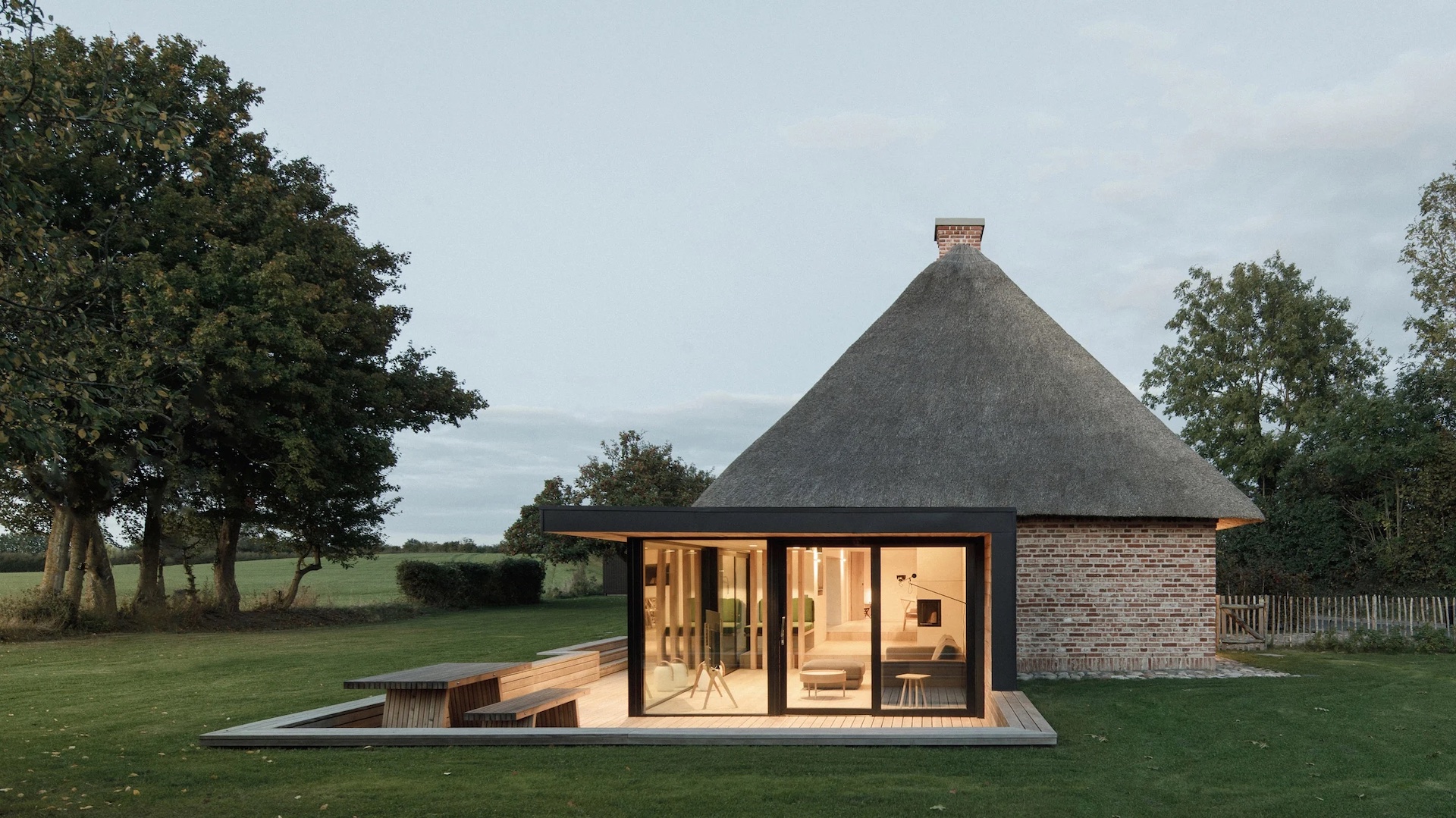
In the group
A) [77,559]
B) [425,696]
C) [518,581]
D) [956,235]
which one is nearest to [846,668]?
[425,696]

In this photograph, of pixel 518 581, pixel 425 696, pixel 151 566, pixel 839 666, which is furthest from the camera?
pixel 518 581

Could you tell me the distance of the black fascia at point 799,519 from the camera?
10.4m

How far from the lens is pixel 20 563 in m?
41.3

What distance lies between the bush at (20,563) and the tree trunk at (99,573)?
829 inches

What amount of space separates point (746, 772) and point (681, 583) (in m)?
3.66

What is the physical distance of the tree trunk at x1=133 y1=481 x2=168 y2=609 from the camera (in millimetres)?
24172

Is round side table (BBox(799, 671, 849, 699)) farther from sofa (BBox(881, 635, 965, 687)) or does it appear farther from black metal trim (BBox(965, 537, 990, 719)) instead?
black metal trim (BBox(965, 537, 990, 719))

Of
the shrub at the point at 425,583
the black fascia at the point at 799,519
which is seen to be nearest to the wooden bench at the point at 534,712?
the black fascia at the point at 799,519

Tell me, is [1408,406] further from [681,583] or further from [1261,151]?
[681,583]

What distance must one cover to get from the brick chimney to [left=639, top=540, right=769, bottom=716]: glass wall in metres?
10.5

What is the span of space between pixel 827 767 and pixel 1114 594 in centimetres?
835

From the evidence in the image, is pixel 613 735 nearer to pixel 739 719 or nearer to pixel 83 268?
pixel 739 719

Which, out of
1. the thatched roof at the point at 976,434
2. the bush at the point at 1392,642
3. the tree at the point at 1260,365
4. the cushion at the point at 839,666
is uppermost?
the tree at the point at 1260,365

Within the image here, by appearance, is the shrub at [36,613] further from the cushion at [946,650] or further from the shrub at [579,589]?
the shrub at [579,589]
